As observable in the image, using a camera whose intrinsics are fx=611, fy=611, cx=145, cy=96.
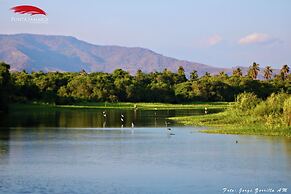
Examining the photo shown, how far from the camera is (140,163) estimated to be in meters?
31.0

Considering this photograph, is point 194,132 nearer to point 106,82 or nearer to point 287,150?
point 287,150

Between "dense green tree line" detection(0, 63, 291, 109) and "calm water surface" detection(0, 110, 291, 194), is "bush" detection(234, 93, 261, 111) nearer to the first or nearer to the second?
"calm water surface" detection(0, 110, 291, 194)

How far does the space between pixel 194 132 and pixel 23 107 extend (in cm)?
4927

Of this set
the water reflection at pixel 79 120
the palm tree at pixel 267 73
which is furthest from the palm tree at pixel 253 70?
the water reflection at pixel 79 120

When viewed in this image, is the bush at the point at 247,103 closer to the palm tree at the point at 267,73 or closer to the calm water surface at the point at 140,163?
the calm water surface at the point at 140,163

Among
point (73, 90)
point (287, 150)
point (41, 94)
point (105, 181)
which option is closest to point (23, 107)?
point (41, 94)

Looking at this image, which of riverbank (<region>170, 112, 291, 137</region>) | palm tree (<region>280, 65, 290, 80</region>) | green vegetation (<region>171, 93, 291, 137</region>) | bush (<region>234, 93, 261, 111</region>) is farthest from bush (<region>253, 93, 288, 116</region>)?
palm tree (<region>280, 65, 290, 80</region>)

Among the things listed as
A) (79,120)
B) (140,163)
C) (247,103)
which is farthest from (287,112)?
(79,120)

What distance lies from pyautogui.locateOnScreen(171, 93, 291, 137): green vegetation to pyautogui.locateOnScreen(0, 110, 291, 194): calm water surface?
258cm

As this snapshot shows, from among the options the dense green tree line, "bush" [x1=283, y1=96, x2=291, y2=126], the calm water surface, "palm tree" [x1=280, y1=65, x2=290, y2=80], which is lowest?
the calm water surface

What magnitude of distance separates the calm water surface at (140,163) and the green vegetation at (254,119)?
8.46 ft

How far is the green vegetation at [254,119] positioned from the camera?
1797 inches

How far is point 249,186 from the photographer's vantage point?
24547 mm

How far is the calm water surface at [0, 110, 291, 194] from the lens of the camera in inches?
972
